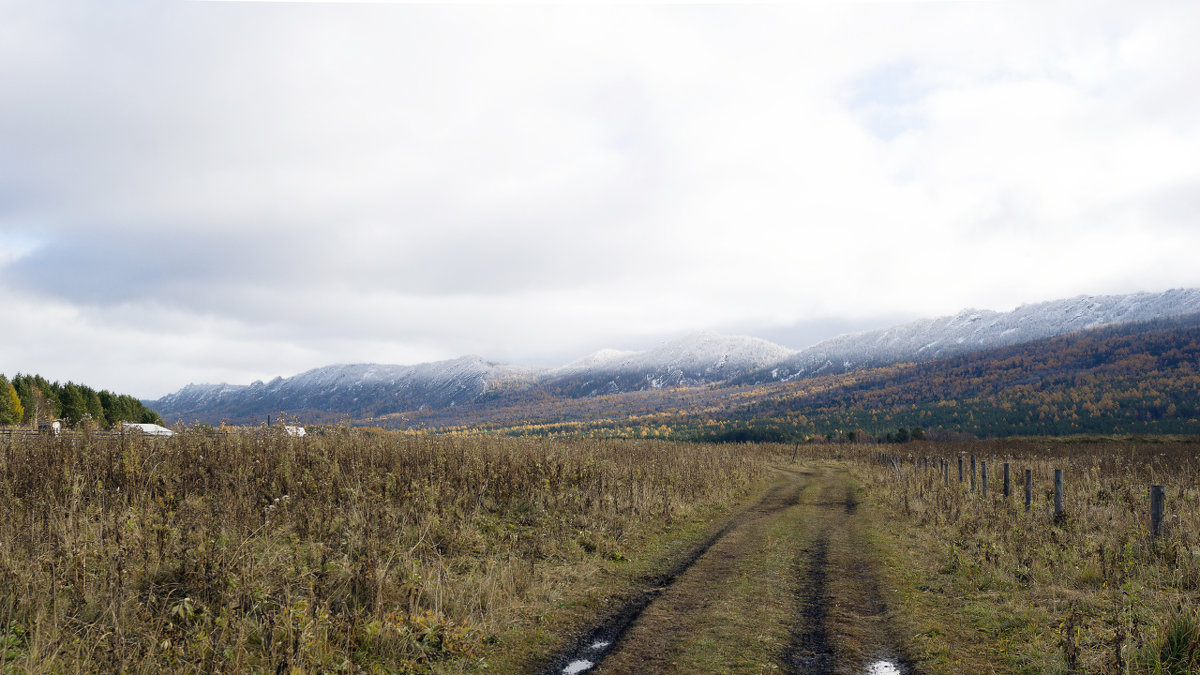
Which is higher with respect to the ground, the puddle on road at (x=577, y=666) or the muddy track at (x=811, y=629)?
the puddle on road at (x=577, y=666)

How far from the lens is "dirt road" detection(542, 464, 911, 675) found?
693 cm

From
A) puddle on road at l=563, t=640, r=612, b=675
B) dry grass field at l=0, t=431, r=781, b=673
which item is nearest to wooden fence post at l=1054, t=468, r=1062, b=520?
dry grass field at l=0, t=431, r=781, b=673

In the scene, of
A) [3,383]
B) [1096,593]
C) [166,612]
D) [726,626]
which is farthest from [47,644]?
[3,383]

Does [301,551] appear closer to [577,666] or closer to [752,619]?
[577,666]

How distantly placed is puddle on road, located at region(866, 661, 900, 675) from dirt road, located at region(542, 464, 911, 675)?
0.01m

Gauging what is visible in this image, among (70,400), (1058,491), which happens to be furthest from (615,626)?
(70,400)

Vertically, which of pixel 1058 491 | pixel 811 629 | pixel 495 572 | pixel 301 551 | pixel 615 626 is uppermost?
pixel 301 551

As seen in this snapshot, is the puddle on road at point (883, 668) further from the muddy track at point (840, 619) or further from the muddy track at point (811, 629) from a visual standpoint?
the muddy track at point (811, 629)

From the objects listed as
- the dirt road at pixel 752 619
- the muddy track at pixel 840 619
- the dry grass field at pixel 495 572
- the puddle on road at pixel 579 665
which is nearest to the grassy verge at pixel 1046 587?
the dry grass field at pixel 495 572

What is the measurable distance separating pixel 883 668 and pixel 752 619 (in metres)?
→ 2.00

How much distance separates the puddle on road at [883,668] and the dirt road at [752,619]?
12mm

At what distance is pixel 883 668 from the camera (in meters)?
6.82

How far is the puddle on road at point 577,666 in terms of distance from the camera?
262 inches

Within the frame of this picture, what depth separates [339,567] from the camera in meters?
7.32
